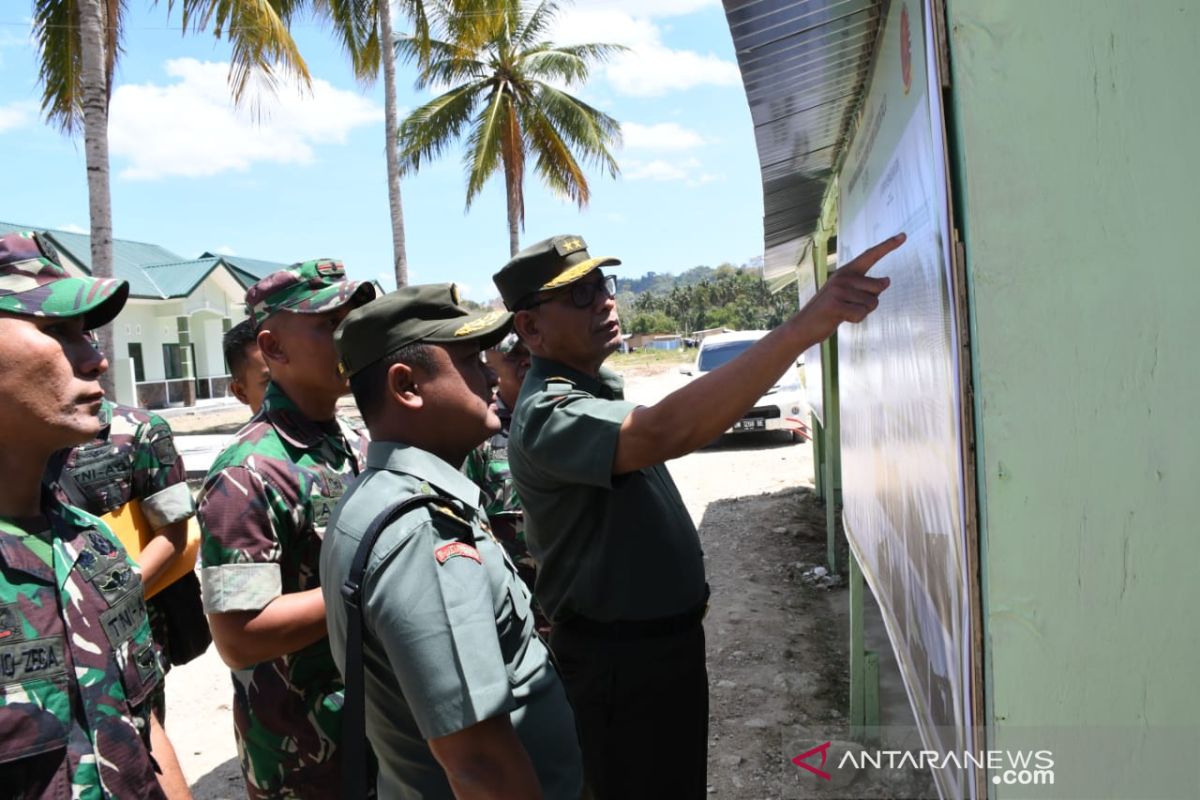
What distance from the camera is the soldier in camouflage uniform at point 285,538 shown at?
1.81 m

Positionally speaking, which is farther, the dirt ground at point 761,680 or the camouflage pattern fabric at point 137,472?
the dirt ground at point 761,680

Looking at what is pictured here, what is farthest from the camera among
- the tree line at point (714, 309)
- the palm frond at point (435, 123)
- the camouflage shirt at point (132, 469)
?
the tree line at point (714, 309)

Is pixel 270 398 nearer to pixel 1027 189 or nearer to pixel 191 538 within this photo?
pixel 191 538

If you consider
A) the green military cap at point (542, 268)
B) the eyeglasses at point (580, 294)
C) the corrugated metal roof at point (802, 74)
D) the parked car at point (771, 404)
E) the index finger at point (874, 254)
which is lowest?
the parked car at point (771, 404)

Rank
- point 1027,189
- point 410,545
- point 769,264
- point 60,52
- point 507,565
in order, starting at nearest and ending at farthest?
point 1027,189 < point 410,545 < point 507,565 < point 769,264 < point 60,52

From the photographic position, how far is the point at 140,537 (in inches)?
103

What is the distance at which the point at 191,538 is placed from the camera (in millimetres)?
2689

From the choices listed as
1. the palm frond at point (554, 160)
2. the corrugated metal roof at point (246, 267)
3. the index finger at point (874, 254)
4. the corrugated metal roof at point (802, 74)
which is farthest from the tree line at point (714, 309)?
the index finger at point (874, 254)

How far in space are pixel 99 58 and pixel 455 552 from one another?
8.85 metres

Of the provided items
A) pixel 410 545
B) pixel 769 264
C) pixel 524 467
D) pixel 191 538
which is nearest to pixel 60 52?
pixel 769 264

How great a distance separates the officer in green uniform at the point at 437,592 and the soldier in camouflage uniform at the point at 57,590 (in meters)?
0.41

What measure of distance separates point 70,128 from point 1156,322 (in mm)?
12983

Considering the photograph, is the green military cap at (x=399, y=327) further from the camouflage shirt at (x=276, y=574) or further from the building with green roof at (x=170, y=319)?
the building with green roof at (x=170, y=319)

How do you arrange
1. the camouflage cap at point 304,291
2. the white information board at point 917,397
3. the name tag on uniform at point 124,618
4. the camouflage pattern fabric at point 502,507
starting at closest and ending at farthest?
the white information board at point 917,397
the name tag on uniform at point 124,618
the camouflage cap at point 304,291
the camouflage pattern fabric at point 502,507
